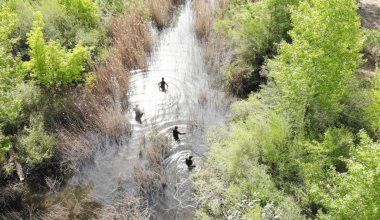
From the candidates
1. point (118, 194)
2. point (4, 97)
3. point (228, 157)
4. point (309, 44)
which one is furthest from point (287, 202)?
point (4, 97)

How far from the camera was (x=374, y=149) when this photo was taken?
8.58 metres

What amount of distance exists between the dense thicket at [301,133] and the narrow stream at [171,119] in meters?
1.19

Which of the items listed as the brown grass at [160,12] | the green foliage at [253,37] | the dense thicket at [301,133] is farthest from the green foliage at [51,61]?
the green foliage at [253,37]

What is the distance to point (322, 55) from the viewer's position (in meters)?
11.5

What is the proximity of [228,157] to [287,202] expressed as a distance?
107 inches

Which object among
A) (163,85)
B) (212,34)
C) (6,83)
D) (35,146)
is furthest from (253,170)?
(212,34)

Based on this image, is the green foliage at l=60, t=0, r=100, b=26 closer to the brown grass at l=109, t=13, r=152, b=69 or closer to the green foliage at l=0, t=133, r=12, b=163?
the brown grass at l=109, t=13, r=152, b=69

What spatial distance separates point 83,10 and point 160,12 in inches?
192

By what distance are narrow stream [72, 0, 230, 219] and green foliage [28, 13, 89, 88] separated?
10.5 ft

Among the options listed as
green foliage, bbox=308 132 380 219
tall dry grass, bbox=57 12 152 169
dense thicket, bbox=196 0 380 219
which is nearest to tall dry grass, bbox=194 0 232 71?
tall dry grass, bbox=57 12 152 169

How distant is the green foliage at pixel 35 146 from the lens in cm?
1426

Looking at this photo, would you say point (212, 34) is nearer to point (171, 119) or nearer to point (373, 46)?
point (171, 119)

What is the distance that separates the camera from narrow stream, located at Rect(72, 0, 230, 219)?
1395 cm

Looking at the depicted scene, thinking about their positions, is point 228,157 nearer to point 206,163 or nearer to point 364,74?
point 206,163
